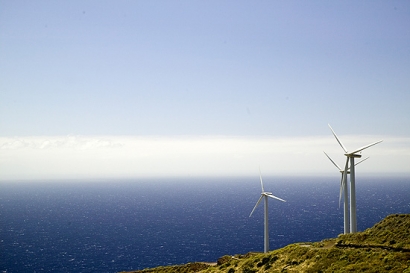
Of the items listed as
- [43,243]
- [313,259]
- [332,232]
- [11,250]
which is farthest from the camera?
[332,232]

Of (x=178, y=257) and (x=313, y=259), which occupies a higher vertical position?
(x=313, y=259)

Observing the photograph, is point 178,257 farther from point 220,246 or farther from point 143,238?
point 143,238

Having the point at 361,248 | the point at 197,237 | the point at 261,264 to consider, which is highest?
the point at 361,248

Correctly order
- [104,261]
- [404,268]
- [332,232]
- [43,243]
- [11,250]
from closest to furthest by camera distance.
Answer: [404,268] → [104,261] → [11,250] → [43,243] → [332,232]

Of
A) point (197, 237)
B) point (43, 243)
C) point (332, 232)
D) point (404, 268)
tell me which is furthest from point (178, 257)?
point (404, 268)

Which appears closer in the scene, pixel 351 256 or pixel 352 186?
pixel 351 256

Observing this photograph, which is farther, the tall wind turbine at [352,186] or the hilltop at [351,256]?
the tall wind turbine at [352,186]

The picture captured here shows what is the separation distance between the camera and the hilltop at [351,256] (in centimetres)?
3609

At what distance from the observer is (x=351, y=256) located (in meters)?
40.2

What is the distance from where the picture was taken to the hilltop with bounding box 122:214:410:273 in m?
36.1

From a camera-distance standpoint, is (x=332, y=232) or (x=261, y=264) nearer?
(x=261, y=264)

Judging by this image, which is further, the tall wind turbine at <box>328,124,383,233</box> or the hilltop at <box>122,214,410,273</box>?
the tall wind turbine at <box>328,124,383,233</box>

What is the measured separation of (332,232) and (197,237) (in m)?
67.2

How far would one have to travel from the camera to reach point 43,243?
15538cm
